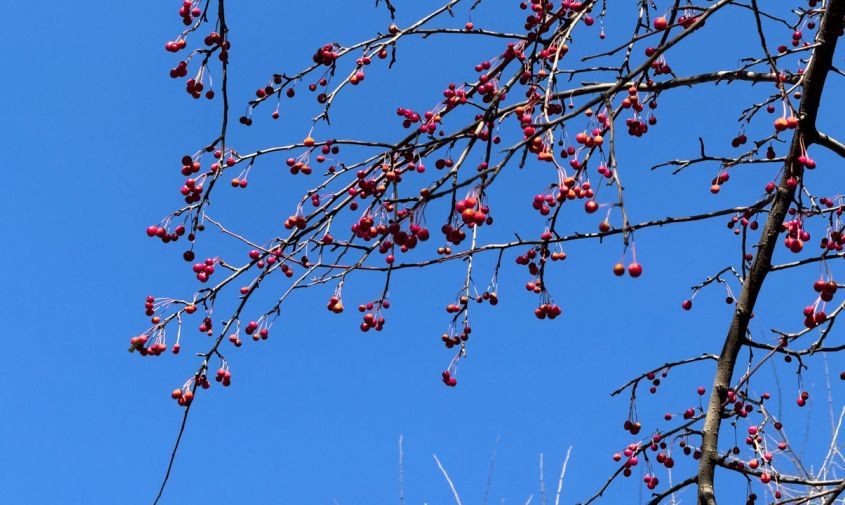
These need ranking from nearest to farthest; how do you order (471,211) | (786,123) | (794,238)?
(471,211) → (786,123) → (794,238)

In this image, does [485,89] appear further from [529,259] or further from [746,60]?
[746,60]

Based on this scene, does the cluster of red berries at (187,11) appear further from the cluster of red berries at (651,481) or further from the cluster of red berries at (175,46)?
the cluster of red berries at (651,481)

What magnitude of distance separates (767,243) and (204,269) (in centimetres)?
251

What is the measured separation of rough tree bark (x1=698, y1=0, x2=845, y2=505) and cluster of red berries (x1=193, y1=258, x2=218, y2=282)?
2.33 m

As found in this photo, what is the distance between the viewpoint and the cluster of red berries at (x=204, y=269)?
12.2ft

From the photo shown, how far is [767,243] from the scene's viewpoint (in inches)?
145

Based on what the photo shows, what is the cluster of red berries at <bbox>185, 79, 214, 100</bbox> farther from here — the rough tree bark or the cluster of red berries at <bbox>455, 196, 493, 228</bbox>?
the rough tree bark

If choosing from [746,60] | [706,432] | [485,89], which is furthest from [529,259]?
[746,60]

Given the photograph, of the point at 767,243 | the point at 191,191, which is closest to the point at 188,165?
the point at 191,191

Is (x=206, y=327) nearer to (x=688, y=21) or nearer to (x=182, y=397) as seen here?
(x=182, y=397)

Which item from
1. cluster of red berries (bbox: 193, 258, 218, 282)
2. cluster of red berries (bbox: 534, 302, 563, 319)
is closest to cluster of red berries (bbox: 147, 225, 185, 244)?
cluster of red berries (bbox: 193, 258, 218, 282)

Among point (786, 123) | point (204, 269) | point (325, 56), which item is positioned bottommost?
point (786, 123)

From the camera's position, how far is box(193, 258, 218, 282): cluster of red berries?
3717 mm

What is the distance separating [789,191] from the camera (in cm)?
347
